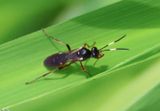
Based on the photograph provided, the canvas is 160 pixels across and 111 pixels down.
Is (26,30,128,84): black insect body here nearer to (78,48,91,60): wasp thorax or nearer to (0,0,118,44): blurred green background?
(78,48,91,60): wasp thorax

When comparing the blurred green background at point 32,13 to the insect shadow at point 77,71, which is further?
the blurred green background at point 32,13

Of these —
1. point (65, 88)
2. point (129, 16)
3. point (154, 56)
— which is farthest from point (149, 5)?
point (65, 88)

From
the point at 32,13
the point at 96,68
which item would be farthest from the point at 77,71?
the point at 32,13

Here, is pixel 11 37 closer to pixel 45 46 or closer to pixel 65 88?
pixel 45 46

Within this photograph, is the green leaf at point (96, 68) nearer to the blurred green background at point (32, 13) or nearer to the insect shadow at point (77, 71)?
the insect shadow at point (77, 71)

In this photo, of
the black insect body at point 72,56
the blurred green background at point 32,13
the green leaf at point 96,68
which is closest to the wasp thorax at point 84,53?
the black insect body at point 72,56

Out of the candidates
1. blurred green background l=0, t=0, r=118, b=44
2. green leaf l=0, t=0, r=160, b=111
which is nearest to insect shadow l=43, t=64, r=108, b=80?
green leaf l=0, t=0, r=160, b=111

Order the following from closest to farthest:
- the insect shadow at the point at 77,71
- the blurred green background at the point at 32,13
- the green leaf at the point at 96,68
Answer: the green leaf at the point at 96,68
the insect shadow at the point at 77,71
the blurred green background at the point at 32,13

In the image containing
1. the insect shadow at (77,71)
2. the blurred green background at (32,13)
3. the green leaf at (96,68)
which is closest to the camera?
the green leaf at (96,68)

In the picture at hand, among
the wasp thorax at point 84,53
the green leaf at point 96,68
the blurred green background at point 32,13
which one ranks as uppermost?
the blurred green background at point 32,13
